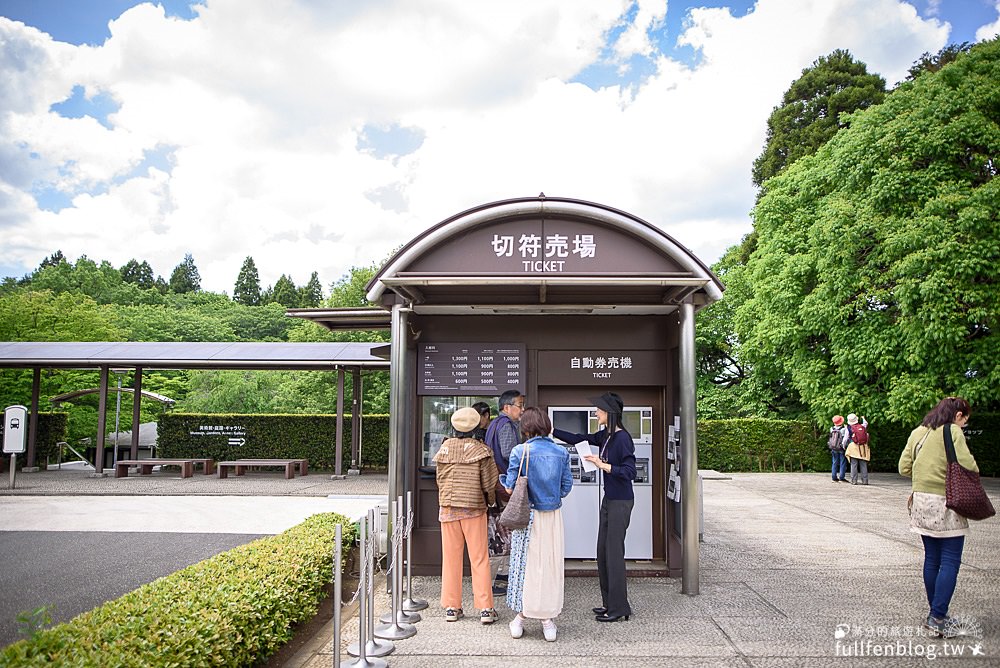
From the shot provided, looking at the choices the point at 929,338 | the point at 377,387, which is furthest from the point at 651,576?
the point at 377,387

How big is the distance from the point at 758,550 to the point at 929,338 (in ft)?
30.6

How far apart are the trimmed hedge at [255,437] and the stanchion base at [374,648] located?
1631cm

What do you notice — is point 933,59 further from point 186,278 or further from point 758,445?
point 186,278

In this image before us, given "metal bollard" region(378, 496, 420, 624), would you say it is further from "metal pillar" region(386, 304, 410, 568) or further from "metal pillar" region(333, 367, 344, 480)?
Result: "metal pillar" region(333, 367, 344, 480)

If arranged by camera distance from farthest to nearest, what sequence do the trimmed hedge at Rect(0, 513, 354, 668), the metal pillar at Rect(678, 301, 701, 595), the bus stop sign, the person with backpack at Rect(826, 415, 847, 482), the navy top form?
1. the person with backpack at Rect(826, 415, 847, 482)
2. the bus stop sign
3. the metal pillar at Rect(678, 301, 701, 595)
4. the navy top
5. the trimmed hedge at Rect(0, 513, 354, 668)

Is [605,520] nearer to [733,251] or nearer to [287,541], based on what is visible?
[287,541]

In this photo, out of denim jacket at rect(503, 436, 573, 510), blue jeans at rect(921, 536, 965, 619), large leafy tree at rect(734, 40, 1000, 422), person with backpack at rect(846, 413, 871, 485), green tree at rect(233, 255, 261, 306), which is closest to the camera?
blue jeans at rect(921, 536, 965, 619)

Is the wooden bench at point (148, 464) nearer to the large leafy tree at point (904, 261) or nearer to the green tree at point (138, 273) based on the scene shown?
the large leafy tree at point (904, 261)

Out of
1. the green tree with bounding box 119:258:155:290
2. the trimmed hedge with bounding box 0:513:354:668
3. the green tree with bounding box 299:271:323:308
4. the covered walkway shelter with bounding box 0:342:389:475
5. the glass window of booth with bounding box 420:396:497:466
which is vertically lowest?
the trimmed hedge with bounding box 0:513:354:668

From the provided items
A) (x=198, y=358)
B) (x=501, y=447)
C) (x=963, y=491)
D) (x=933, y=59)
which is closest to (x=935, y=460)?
(x=963, y=491)

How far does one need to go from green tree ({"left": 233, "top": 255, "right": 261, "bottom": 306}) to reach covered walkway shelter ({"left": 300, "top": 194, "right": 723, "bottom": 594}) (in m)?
67.5

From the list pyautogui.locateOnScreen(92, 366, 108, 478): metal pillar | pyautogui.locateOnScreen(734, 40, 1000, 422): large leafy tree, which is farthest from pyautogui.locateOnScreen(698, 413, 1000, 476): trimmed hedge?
pyautogui.locateOnScreen(92, 366, 108, 478): metal pillar

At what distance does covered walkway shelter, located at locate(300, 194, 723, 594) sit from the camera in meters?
6.77

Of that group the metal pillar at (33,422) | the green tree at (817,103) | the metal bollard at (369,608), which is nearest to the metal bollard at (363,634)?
the metal bollard at (369,608)
